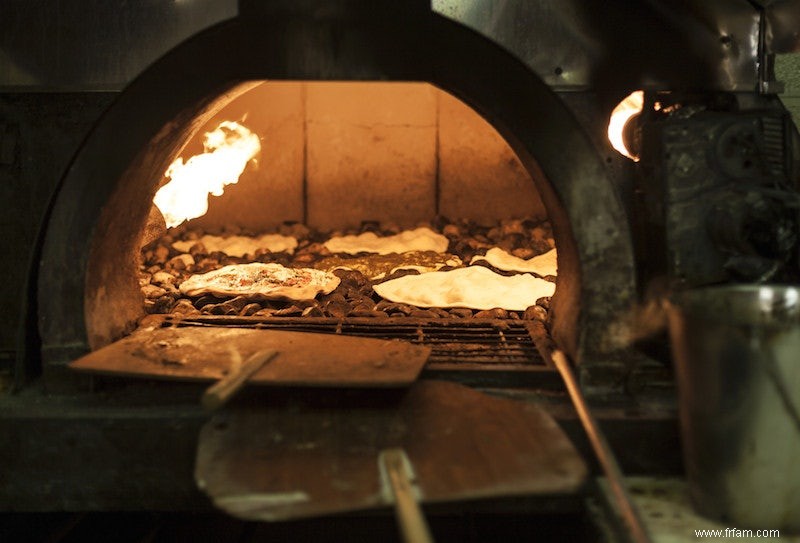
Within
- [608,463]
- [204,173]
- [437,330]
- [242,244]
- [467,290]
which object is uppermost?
[204,173]

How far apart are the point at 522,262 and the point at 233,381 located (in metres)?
3.41

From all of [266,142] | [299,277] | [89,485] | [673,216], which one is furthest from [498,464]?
[266,142]

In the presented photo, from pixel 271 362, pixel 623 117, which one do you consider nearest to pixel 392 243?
pixel 623 117

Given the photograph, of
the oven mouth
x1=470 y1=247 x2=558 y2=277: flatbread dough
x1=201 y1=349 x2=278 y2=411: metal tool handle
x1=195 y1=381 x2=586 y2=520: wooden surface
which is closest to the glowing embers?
the oven mouth

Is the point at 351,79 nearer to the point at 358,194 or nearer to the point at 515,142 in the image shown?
the point at 515,142

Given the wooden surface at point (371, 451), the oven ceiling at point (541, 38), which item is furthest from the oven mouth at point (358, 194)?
the wooden surface at point (371, 451)

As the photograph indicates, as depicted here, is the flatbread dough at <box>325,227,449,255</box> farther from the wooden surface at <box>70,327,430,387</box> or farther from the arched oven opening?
the arched oven opening

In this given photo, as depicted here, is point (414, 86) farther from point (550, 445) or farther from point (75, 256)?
point (550, 445)

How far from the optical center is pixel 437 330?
159 inches

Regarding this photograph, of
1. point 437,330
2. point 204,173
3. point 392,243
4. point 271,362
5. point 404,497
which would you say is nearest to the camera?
point 404,497

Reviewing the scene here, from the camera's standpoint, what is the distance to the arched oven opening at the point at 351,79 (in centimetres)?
320

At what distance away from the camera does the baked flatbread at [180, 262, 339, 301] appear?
4.62 m

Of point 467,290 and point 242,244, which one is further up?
point 242,244

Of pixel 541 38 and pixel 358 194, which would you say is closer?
pixel 541 38
